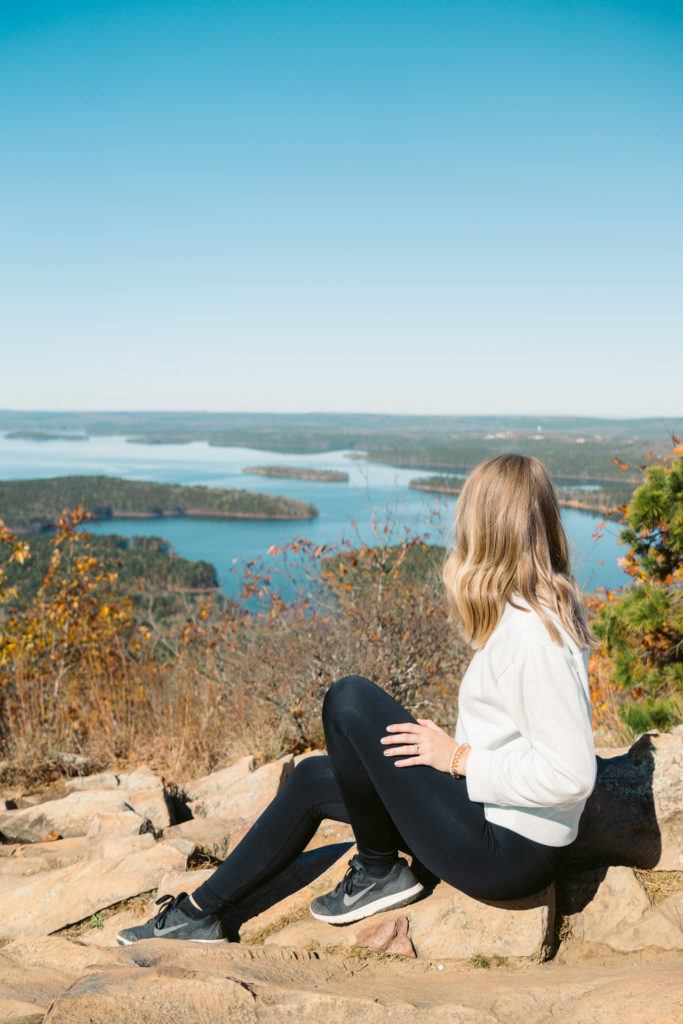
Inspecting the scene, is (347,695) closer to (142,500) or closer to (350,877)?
(350,877)

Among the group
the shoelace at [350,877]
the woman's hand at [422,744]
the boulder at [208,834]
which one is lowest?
the boulder at [208,834]

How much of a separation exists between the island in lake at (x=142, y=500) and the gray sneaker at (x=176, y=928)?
2911 centimetres

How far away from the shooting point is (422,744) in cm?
202

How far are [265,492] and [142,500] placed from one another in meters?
6.72

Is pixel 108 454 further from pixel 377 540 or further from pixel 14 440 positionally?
pixel 377 540

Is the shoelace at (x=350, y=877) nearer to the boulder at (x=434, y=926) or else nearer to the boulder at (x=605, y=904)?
the boulder at (x=434, y=926)

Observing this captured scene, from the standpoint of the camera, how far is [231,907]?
2244 mm

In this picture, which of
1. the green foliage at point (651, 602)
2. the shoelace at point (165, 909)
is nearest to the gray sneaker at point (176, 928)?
the shoelace at point (165, 909)

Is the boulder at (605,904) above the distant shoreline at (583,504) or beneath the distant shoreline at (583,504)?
beneath

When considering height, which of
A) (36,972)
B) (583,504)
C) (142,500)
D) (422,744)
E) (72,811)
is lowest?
(142,500)

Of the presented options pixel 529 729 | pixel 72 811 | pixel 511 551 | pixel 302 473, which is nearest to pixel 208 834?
pixel 72 811

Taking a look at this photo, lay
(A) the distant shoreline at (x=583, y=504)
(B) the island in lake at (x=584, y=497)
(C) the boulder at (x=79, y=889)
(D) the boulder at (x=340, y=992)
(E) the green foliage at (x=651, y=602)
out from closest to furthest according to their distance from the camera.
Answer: (D) the boulder at (x=340, y=992), (C) the boulder at (x=79, y=889), (E) the green foliage at (x=651, y=602), (A) the distant shoreline at (x=583, y=504), (B) the island in lake at (x=584, y=497)

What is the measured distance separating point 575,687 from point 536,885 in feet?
1.90

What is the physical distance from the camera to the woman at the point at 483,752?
174 cm
